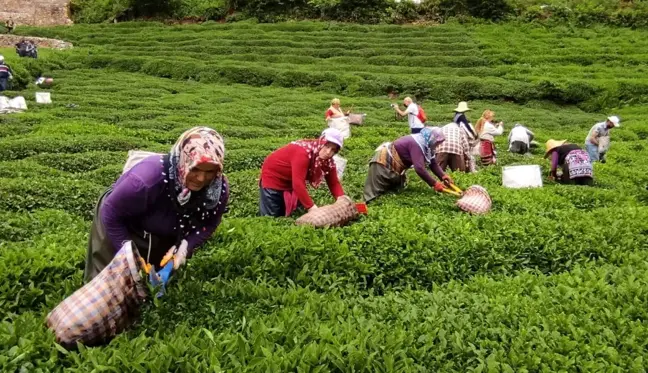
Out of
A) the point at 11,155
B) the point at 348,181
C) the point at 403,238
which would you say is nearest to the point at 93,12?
the point at 11,155

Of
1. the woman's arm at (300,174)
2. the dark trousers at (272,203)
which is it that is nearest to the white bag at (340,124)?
the dark trousers at (272,203)

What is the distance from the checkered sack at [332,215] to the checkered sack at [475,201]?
6.05ft

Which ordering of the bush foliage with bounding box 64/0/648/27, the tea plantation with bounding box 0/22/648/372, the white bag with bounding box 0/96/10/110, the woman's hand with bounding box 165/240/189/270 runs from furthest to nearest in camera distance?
the bush foliage with bounding box 64/0/648/27 < the white bag with bounding box 0/96/10/110 < the woman's hand with bounding box 165/240/189/270 < the tea plantation with bounding box 0/22/648/372

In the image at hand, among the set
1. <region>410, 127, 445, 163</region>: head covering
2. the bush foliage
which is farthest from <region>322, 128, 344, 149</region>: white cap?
the bush foliage

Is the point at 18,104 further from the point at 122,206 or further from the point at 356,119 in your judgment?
the point at 122,206

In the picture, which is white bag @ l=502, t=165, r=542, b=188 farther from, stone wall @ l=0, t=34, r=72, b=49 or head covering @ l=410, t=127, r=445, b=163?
stone wall @ l=0, t=34, r=72, b=49

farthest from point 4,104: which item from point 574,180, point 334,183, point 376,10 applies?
point 376,10

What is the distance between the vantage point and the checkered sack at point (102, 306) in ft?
10.7

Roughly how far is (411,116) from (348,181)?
4.52 m

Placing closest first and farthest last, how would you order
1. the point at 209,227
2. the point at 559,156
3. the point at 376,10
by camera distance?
the point at 209,227 → the point at 559,156 → the point at 376,10

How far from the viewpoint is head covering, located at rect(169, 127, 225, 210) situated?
3.36 meters

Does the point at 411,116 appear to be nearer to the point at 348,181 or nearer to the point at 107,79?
the point at 348,181

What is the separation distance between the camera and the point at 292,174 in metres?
6.06

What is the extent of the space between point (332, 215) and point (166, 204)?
8.32 feet
